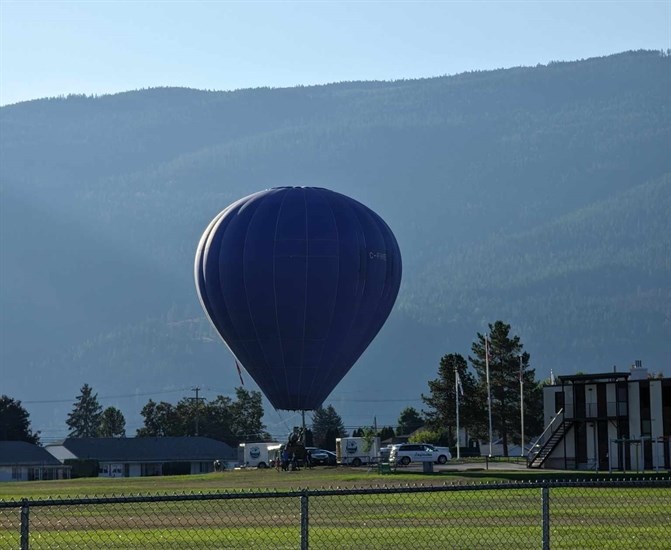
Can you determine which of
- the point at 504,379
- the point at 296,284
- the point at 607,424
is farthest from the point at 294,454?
the point at 504,379

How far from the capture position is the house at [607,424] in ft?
313

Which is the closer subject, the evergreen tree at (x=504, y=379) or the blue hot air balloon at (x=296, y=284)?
the blue hot air balloon at (x=296, y=284)

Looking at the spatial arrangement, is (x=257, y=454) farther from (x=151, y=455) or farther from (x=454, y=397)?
(x=151, y=455)

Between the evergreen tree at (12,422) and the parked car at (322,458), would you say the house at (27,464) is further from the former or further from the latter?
the parked car at (322,458)

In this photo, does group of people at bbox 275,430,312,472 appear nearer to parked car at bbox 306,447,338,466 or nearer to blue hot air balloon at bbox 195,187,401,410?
blue hot air balloon at bbox 195,187,401,410

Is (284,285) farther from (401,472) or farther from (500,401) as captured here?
(500,401)

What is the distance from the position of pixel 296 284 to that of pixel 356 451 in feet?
106

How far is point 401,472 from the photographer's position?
89188mm

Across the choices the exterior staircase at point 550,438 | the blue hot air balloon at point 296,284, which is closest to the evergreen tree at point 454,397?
the exterior staircase at point 550,438

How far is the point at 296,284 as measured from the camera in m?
89.9

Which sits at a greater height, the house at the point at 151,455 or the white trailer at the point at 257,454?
the house at the point at 151,455

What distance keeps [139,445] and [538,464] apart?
274ft

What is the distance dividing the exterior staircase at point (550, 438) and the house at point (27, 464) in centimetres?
6206

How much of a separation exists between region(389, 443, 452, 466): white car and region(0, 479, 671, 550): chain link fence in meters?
58.5
